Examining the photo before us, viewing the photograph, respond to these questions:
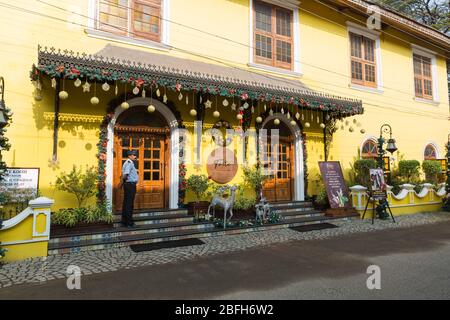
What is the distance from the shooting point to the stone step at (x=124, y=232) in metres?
5.84

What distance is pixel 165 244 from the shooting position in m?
6.36

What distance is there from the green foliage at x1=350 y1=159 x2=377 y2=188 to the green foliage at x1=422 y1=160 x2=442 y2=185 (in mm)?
3832

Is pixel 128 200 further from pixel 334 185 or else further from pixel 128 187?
pixel 334 185

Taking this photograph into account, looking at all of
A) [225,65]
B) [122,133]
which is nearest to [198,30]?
[225,65]

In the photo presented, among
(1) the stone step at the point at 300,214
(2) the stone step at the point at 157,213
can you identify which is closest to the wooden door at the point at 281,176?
(1) the stone step at the point at 300,214

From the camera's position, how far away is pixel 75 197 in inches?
274

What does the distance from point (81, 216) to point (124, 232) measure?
96 cm

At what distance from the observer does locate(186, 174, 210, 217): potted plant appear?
789 cm

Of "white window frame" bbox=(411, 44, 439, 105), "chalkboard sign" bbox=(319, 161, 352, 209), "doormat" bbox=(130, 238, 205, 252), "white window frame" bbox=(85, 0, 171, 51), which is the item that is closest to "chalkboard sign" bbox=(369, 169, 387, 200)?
"chalkboard sign" bbox=(319, 161, 352, 209)

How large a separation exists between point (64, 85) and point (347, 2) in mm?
10406

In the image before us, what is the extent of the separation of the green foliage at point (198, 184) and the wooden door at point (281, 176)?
254 cm

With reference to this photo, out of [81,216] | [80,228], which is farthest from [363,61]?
[80,228]

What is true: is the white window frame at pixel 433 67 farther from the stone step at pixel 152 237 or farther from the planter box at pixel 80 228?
the planter box at pixel 80 228
